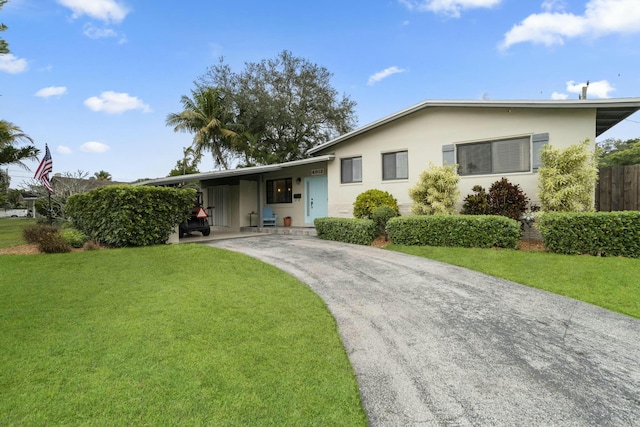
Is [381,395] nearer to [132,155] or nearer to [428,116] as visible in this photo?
[428,116]

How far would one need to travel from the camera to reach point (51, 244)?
26.3 feet

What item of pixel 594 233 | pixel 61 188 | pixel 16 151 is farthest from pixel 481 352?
pixel 16 151

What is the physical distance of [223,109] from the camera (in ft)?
72.5

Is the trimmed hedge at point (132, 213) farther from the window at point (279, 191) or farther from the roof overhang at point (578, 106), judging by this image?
the roof overhang at point (578, 106)

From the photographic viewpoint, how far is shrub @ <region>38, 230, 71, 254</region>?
8016 mm

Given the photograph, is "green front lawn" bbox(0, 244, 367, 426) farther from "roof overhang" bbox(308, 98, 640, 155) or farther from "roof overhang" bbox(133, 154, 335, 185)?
"roof overhang" bbox(308, 98, 640, 155)

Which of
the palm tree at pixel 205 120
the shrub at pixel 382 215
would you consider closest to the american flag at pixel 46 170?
the palm tree at pixel 205 120

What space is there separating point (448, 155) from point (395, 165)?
1.90 meters

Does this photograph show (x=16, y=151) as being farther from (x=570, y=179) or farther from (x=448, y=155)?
(x=570, y=179)

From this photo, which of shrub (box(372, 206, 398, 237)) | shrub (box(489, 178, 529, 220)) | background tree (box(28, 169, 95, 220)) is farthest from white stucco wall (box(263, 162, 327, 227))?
background tree (box(28, 169, 95, 220))

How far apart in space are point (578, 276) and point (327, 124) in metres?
19.3

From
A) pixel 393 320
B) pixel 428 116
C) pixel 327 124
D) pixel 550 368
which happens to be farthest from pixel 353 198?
pixel 327 124

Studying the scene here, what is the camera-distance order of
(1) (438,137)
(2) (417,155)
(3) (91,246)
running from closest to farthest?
(3) (91,246)
(1) (438,137)
(2) (417,155)

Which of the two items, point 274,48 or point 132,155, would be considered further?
point 274,48
